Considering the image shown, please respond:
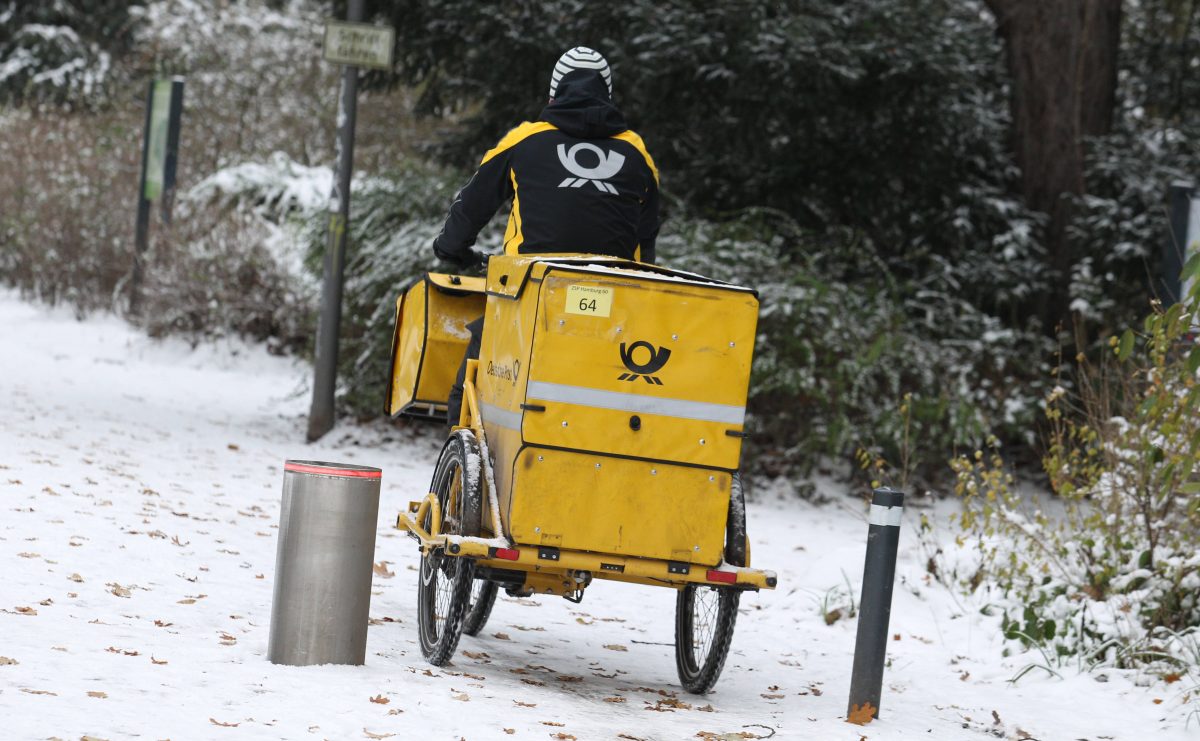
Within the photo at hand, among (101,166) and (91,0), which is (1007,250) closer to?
(101,166)

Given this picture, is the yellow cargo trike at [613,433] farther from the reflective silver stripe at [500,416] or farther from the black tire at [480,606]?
the black tire at [480,606]

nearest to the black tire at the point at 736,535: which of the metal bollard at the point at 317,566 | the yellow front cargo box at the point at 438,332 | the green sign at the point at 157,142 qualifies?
the metal bollard at the point at 317,566

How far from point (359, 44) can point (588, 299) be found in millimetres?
6771

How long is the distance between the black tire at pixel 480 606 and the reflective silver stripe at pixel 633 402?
4.30ft

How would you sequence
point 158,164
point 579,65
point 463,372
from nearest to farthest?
point 579,65
point 463,372
point 158,164

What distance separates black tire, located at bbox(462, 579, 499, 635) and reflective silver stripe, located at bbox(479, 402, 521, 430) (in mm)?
854

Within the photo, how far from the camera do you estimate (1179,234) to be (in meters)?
8.85

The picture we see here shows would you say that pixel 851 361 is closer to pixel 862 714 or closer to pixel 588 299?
pixel 862 714

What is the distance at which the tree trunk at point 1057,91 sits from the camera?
43.1ft

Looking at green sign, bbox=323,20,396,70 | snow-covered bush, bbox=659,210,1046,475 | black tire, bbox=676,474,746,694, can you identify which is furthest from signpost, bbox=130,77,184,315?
black tire, bbox=676,474,746,694

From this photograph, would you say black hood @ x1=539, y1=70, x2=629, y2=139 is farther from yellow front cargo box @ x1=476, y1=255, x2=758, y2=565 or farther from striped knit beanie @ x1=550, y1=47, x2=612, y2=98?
yellow front cargo box @ x1=476, y1=255, x2=758, y2=565

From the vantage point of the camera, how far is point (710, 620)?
217 inches

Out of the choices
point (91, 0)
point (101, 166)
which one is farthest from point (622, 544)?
point (91, 0)

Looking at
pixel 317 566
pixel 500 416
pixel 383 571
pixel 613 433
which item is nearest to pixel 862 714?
pixel 613 433
